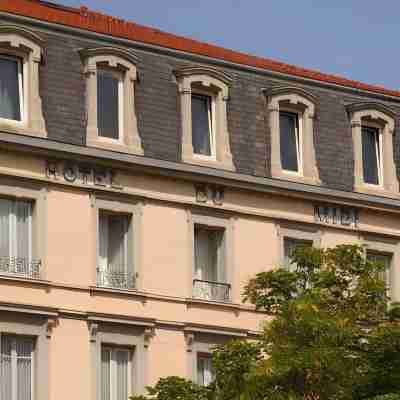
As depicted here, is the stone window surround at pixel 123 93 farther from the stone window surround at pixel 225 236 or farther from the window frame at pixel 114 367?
the window frame at pixel 114 367

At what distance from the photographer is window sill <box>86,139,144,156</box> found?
55.7 metres

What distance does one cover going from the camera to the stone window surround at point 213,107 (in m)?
58.0

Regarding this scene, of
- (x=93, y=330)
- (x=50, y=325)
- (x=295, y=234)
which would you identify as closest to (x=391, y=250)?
(x=295, y=234)

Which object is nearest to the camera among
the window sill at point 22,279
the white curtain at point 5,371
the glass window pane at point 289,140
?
the white curtain at point 5,371

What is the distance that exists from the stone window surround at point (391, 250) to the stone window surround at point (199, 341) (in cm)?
635

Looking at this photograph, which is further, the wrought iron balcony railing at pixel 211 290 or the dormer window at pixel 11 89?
the wrought iron balcony railing at pixel 211 290

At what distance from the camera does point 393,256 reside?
204 ft

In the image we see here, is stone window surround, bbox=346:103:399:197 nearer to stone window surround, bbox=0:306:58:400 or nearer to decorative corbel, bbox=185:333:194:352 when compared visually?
decorative corbel, bbox=185:333:194:352

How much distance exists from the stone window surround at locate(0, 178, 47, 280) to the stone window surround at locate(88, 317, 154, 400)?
2.16 metres

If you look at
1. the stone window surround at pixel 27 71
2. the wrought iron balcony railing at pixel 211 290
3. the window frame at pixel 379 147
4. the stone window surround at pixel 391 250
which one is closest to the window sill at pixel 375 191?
the window frame at pixel 379 147

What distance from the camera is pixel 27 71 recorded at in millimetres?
55031

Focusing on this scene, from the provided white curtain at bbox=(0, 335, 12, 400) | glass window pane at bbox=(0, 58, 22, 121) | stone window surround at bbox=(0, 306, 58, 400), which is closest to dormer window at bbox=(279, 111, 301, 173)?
glass window pane at bbox=(0, 58, 22, 121)

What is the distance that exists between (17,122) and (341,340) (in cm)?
1129

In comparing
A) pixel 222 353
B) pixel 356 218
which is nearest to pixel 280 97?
pixel 356 218
